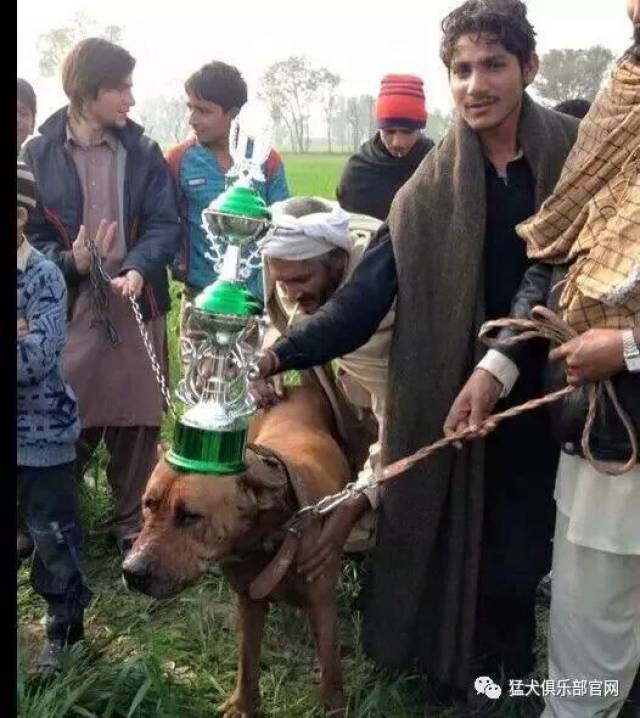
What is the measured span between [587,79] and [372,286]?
9.05 metres

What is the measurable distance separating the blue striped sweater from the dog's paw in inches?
33.6

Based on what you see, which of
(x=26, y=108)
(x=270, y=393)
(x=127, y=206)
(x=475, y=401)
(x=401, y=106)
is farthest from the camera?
(x=26, y=108)

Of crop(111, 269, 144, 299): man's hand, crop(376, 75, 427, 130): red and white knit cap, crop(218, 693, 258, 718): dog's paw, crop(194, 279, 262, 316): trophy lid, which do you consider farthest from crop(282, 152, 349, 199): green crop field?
crop(194, 279, 262, 316): trophy lid

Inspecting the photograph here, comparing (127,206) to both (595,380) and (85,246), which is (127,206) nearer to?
(85,246)

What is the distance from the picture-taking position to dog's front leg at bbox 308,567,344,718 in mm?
2467

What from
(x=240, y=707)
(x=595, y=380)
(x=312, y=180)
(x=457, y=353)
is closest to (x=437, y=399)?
(x=457, y=353)

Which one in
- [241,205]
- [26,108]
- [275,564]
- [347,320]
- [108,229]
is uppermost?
[26,108]

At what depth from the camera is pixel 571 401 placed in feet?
6.91

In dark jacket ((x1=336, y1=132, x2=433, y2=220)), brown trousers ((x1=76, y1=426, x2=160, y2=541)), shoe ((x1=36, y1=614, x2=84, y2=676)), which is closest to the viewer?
shoe ((x1=36, y1=614, x2=84, y2=676))

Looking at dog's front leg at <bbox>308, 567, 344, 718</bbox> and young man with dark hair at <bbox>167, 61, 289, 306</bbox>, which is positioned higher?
young man with dark hair at <bbox>167, 61, 289, 306</bbox>

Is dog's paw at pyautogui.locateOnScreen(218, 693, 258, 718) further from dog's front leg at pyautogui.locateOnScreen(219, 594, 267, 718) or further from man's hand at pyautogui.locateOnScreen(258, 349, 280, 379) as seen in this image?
man's hand at pyautogui.locateOnScreen(258, 349, 280, 379)

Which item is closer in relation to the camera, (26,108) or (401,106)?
(401,106)

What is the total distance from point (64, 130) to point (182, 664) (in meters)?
1.94
